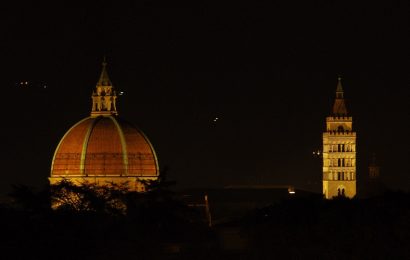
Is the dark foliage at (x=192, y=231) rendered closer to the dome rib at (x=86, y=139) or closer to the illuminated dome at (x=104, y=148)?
the illuminated dome at (x=104, y=148)

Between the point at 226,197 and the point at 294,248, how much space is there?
107266mm

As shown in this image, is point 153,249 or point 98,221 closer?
point 153,249

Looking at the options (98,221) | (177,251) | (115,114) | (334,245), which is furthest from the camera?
(115,114)

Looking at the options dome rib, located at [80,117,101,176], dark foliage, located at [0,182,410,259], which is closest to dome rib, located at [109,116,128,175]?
dome rib, located at [80,117,101,176]

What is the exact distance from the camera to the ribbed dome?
166875 millimetres

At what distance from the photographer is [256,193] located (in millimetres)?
191250

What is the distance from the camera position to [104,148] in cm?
16938

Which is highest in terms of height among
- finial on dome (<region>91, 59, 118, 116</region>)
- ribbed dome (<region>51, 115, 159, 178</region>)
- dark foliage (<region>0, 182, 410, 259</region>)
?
finial on dome (<region>91, 59, 118, 116</region>)

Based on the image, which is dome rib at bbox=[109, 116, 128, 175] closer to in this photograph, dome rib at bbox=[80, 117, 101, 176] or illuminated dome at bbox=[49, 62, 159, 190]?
illuminated dome at bbox=[49, 62, 159, 190]

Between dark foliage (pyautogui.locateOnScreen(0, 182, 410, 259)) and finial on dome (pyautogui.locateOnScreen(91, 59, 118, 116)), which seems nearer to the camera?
dark foliage (pyautogui.locateOnScreen(0, 182, 410, 259))

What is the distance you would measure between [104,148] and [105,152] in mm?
319

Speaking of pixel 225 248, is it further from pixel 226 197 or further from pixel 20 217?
pixel 226 197

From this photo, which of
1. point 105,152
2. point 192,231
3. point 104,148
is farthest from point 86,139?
point 192,231

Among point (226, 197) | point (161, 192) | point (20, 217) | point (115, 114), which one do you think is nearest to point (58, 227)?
point (20, 217)
